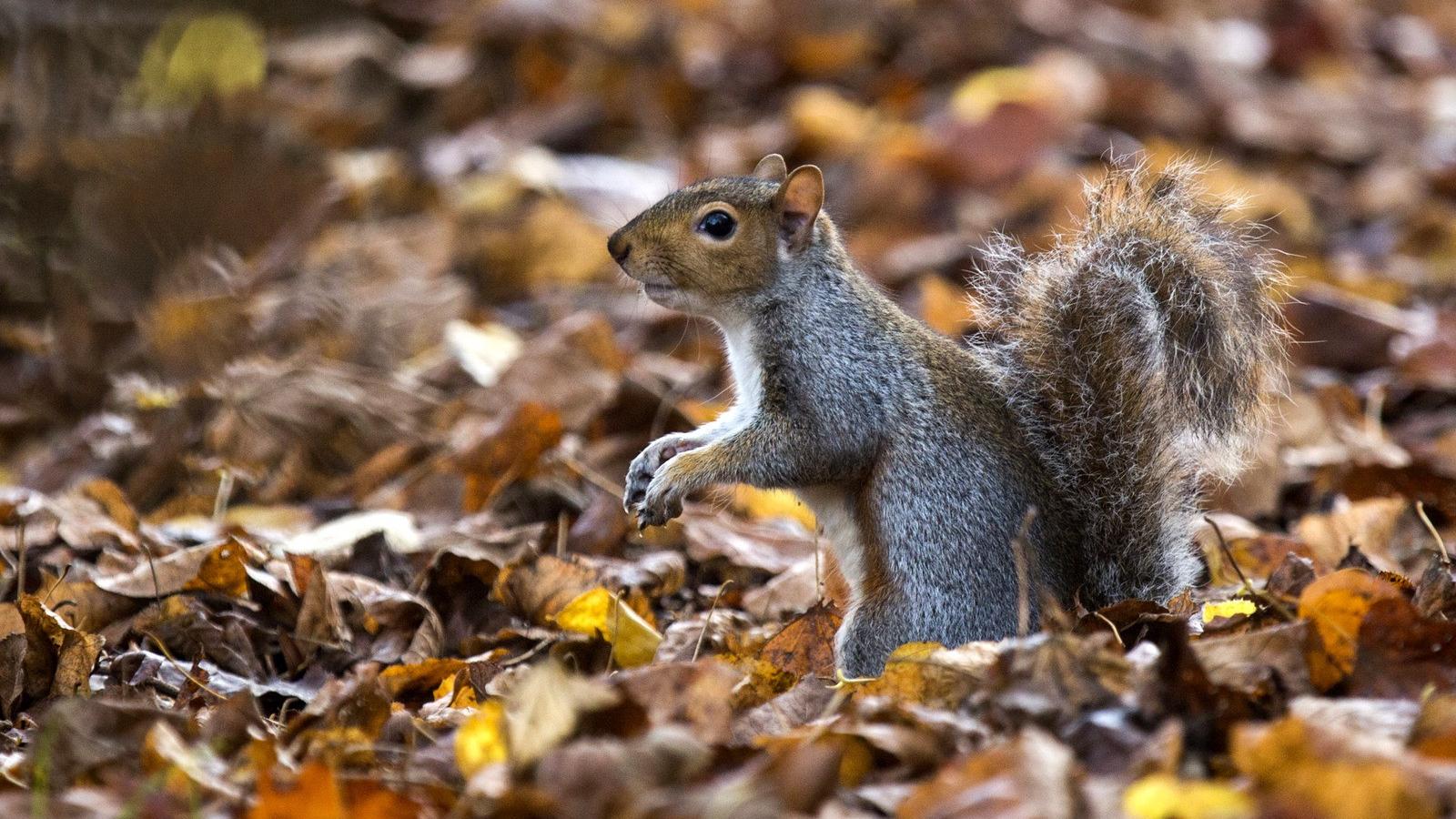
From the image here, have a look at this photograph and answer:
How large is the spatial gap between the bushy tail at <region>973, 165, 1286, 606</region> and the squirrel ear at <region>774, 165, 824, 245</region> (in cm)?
41

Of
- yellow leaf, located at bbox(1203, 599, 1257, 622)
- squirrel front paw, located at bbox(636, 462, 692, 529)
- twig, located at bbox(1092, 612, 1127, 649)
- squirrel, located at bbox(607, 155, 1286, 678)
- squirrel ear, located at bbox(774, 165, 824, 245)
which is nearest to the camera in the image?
twig, located at bbox(1092, 612, 1127, 649)

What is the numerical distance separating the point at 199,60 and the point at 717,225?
357 centimetres

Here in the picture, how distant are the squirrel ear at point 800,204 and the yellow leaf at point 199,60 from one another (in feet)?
10.1

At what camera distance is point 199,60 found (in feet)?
18.4

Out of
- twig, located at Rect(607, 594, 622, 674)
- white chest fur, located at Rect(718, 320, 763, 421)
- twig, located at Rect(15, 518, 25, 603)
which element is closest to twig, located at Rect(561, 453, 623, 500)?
white chest fur, located at Rect(718, 320, 763, 421)

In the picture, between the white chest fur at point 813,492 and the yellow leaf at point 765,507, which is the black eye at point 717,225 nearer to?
the white chest fur at point 813,492

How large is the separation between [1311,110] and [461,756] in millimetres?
5281

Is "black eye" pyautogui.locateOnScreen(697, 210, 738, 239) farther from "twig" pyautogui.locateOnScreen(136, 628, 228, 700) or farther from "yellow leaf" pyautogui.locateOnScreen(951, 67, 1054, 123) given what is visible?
"yellow leaf" pyautogui.locateOnScreen(951, 67, 1054, 123)

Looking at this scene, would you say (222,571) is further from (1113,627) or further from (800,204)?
(1113,627)

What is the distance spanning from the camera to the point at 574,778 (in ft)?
5.11

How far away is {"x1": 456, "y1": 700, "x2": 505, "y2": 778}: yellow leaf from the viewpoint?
1708mm

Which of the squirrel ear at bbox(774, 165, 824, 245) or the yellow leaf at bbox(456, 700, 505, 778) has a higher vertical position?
the squirrel ear at bbox(774, 165, 824, 245)

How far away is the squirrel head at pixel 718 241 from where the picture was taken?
2.64 metres

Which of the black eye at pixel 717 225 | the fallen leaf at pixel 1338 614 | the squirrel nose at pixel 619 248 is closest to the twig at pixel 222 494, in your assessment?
the squirrel nose at pixel 619 248
